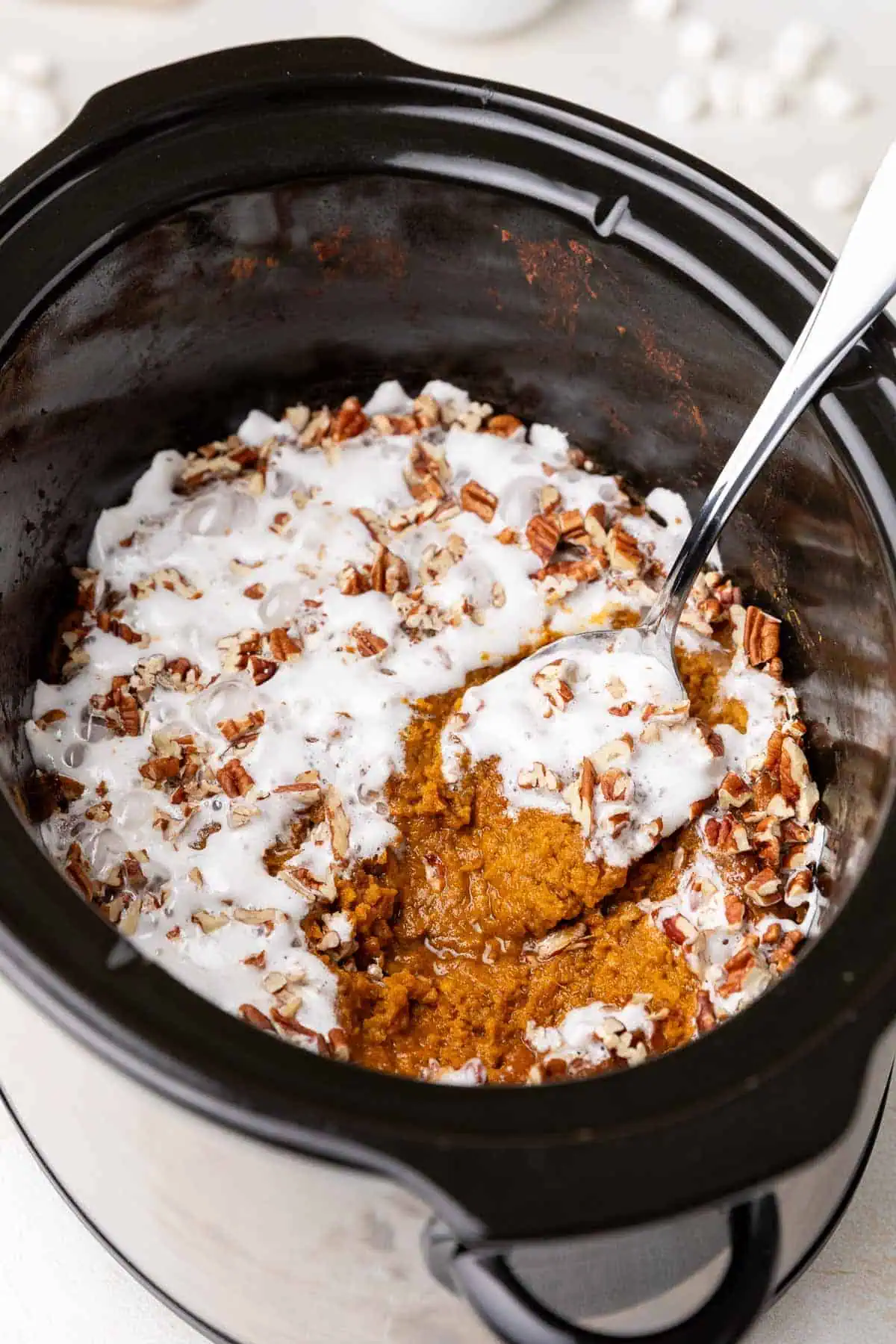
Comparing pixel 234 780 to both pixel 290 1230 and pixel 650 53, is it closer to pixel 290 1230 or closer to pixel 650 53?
pixel 290 1230

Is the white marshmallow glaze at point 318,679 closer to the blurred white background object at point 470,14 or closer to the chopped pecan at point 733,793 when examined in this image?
the chopped pecan at point 733,793

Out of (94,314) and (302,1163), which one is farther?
(94,314)

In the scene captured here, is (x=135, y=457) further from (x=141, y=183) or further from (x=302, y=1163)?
(x=302, y=1163)

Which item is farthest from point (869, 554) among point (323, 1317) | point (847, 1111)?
point (323, 1317)

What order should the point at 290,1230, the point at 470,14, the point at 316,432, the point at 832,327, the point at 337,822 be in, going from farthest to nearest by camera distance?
the point at 470,14 → the point at 316,432 → the point at 337,822 → the point at 832,327 → the point at 290,1230

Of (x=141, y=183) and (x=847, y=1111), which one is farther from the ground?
(x=141, y=183)

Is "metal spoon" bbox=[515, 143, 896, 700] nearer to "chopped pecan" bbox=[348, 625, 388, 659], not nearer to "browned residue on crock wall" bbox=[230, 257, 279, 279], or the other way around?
"chopped pecan" bbox=[348, 625, 388, 659]

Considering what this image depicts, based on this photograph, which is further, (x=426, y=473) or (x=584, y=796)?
(x=426, y=473)

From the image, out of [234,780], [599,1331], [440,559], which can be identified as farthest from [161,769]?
[599,1331]
